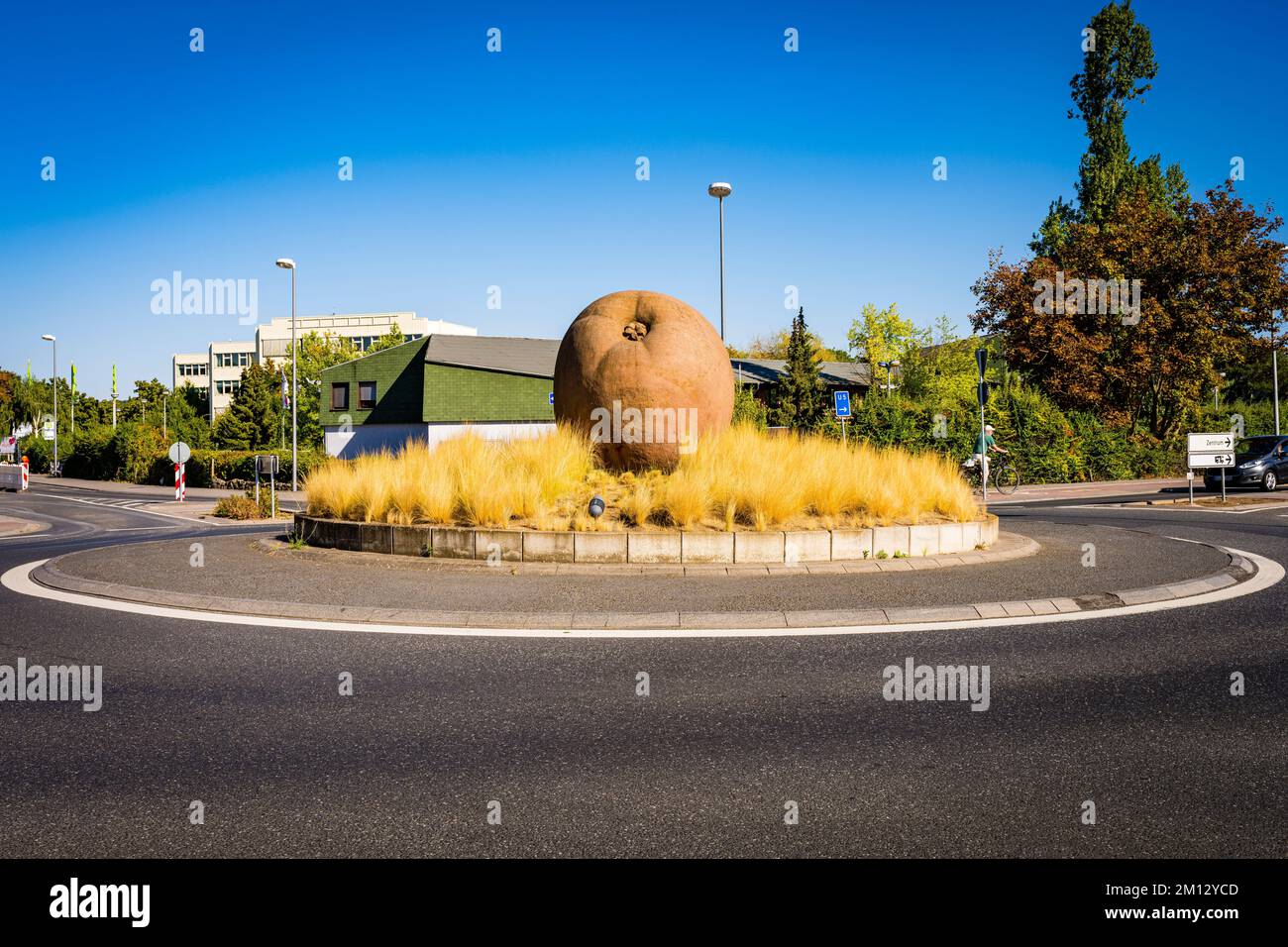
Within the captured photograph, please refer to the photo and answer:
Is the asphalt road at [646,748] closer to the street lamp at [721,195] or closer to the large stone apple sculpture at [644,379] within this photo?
the large stone apple sculpture at [644,379]

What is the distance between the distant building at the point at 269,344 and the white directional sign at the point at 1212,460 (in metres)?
90.6

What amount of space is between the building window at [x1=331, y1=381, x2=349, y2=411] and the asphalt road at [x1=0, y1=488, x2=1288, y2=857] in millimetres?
44432

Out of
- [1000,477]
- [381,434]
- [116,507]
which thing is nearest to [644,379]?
[1000,477]

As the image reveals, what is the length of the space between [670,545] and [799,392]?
28737 mm

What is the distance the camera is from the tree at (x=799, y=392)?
1412 inches

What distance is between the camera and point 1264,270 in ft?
104

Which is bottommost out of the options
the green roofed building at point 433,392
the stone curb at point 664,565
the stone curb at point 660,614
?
the stone curb at point 660,614

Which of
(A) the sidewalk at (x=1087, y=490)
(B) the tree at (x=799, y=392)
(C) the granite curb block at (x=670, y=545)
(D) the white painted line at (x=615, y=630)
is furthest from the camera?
(B) the tree at (x=799, y=392)

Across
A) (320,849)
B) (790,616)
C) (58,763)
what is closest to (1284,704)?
(790,616)

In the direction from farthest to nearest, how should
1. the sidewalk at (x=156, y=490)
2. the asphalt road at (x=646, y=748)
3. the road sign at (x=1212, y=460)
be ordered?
1. the sidewalk at (x=156, y=490)
2. the road sign at (x=1212, y=460)
3. the asphalt road at (x=646, y=748)

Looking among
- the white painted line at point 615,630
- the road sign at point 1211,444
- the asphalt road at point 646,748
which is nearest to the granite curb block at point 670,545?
the white painted line at point 615,630

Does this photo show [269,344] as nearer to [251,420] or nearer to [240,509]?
[251,420]

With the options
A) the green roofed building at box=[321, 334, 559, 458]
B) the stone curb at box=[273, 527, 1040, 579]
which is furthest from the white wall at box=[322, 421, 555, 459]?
the stone curb at box=[273, 527, 1040, 579]

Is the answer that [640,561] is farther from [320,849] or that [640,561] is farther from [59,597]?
[320,849]
